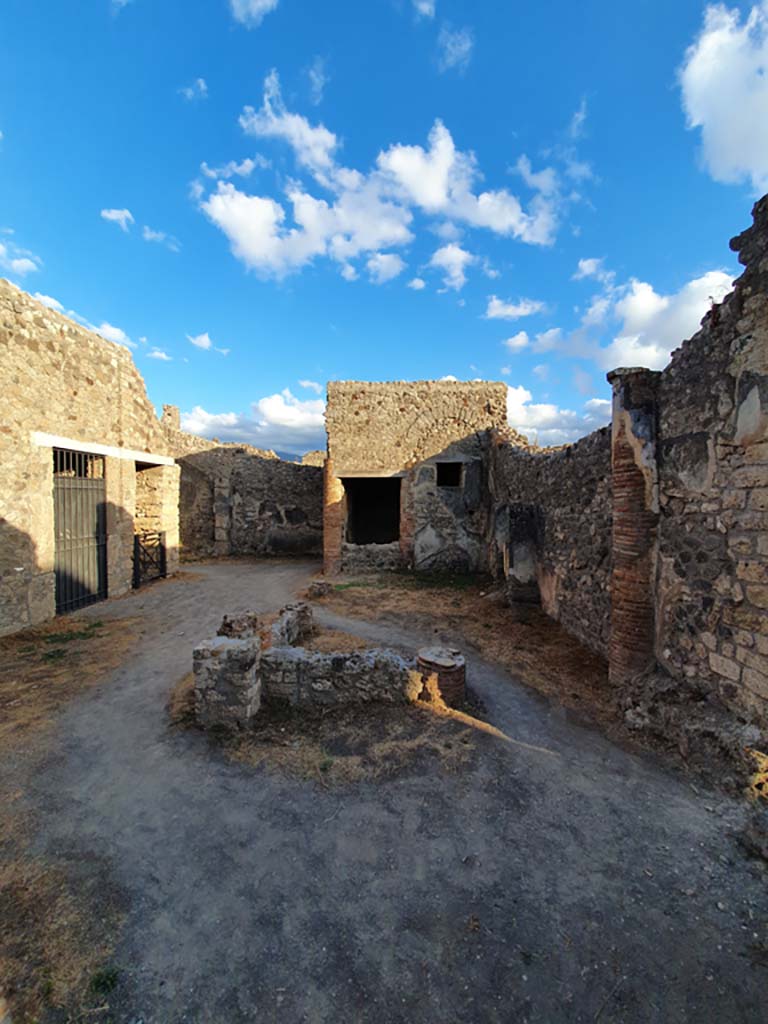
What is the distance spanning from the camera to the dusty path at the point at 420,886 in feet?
7.88

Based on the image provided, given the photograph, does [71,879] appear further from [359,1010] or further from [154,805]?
[359,1010]

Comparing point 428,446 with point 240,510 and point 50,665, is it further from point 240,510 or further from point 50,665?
point 50,665

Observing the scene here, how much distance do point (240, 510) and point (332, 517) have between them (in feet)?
22.6

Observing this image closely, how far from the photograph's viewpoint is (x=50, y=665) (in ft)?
22.6

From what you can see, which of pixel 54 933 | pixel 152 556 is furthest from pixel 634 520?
pixel 152 556

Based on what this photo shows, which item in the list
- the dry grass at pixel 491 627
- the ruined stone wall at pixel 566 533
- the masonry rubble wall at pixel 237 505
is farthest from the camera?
the masonry rubble wall at pixel 237 505

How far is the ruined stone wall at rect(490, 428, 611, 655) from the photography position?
7137 mm

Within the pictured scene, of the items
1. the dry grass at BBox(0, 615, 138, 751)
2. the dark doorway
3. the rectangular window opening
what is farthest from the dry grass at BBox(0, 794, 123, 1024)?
the dark doorway

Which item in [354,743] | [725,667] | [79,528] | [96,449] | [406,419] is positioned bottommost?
[354,743]

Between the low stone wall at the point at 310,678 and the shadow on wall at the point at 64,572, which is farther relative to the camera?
the shadow on wall at the point at 64,572

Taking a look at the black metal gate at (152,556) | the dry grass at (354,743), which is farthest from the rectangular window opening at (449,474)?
the dry grass at (354,743)

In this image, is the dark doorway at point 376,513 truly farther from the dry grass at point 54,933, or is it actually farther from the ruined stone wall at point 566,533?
the dry grass at point 54,933

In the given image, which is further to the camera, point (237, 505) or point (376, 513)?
point (376, 513)

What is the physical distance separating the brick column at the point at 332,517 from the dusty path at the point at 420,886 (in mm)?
9406
